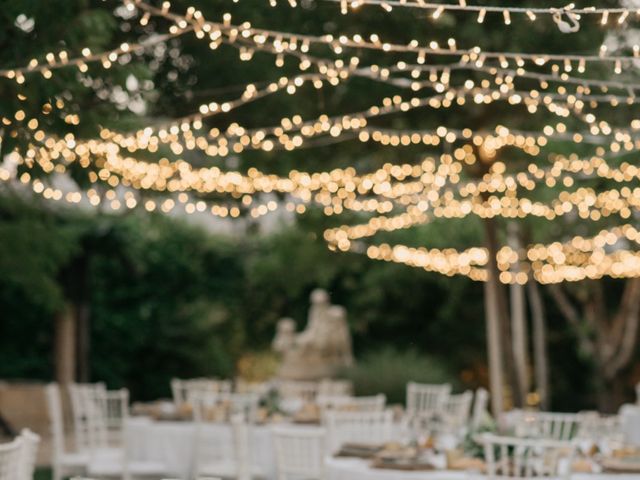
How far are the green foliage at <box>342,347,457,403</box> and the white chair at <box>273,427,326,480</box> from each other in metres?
9.02

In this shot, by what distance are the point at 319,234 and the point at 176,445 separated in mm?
5050

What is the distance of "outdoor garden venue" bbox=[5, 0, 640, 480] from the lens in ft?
23.9

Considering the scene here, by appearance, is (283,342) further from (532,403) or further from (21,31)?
(21,31)

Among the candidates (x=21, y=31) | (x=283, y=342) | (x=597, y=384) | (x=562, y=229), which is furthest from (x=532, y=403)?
(x=21, y=31)

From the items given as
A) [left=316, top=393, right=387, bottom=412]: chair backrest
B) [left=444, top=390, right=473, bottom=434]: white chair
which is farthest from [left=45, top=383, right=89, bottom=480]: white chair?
[left=444, top=390, right=473, bottom=434]: white chair

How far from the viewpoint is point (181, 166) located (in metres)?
10.3

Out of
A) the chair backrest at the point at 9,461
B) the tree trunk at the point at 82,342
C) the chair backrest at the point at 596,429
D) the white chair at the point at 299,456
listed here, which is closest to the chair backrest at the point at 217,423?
the white chair at the point at 299,456

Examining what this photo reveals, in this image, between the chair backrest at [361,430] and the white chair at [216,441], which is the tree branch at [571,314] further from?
the chair backrest at [361,430]

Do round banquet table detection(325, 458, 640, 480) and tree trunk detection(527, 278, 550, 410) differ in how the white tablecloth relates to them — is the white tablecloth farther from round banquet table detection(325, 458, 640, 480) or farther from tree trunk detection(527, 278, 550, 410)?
tree trunk detection(527, 278, 550, 410)

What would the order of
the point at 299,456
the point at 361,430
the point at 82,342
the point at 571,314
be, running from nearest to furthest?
the point at 299,456 → the point at 361,430 → the point at 82,342 → the point at 571,314

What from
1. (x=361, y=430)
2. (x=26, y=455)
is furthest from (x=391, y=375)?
(x=26, y=455)

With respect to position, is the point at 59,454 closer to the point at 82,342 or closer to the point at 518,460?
the point at 518,460

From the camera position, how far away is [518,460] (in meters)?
6.34

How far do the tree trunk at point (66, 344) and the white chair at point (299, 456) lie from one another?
9.47m
